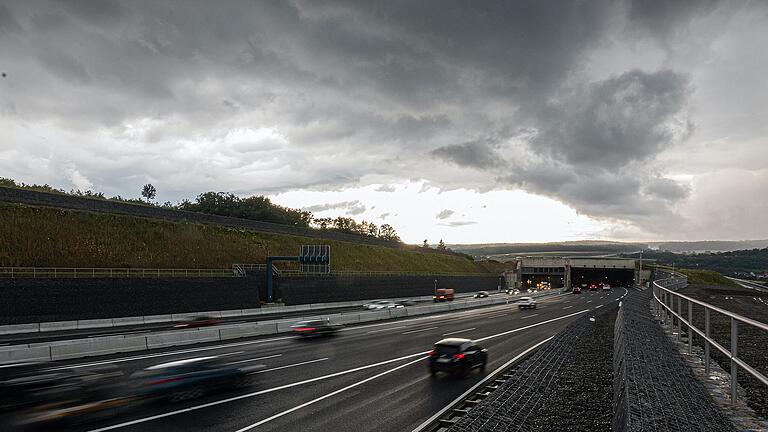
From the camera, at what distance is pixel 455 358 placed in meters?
17.2

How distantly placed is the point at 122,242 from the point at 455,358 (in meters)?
52.4

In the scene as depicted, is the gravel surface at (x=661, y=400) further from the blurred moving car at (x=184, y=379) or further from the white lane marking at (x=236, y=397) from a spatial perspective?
the blurred moving car at (x=184, y=379)

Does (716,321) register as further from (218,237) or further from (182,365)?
(218,237)

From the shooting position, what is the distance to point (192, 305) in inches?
1858

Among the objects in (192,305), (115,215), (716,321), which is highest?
(115,215)

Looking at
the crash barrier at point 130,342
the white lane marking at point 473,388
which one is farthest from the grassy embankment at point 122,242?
the white lane marking at point 473,388

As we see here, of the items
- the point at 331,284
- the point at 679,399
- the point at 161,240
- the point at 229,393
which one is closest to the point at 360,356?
the point at 229,393

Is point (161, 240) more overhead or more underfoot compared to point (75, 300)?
more overhead

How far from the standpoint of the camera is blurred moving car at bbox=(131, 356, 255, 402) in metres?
13.5

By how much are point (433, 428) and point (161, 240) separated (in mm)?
58569

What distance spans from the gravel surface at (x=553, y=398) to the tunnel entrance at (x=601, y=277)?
426ft

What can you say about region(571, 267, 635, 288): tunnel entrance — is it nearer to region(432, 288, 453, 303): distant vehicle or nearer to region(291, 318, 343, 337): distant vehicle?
region(432, 288, 453, 303): distant vehicle

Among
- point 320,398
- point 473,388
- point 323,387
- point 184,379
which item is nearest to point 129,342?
point 184,379

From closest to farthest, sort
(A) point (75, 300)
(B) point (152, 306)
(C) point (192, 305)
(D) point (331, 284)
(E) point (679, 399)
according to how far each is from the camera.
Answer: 1. (E) point (679, 399)
2. (A) point (75, 300)
3. (B) point (152, 306)
4. (C) point (192, 305)
5. (D) point (331, 284)
